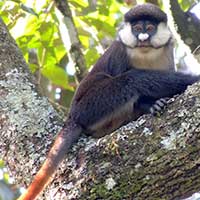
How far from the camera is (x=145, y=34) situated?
3455mm

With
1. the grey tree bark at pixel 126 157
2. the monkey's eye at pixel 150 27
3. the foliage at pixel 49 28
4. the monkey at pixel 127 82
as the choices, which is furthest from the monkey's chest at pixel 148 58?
the grey tree bark at pixel 126 157

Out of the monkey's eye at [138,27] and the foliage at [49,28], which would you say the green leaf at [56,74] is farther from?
the monkey's eye at [138,27]

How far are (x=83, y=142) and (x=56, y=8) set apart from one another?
1.36 metres

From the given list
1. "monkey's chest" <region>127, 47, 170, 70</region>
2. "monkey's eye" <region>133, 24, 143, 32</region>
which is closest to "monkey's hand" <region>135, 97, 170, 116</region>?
"monkey's chest" <region>127, 47, 170, 70</region>

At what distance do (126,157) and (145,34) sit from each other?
1508 millimetres

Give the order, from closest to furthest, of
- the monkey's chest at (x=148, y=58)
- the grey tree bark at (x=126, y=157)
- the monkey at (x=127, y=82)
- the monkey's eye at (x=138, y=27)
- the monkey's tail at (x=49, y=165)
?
the grey tree bark at (x=126, y=157) → the monkey's tail at (x=49, y=165) → the monkey at (x=127, y=82) → the monkey's chest at (x=148, y=58) → the monkey's eye at (x=138, y=27)

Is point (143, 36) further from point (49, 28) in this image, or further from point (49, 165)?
point (49, 165)

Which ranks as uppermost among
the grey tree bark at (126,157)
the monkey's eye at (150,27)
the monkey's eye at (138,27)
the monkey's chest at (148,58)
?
the grey tree bark at (126,157)

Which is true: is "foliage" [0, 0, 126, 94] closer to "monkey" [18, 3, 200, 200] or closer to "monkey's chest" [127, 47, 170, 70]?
"monkey" [18, 3, 200, 200]

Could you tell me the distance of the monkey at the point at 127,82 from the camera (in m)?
2.79

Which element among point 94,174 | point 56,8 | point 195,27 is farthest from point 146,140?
point 56,8

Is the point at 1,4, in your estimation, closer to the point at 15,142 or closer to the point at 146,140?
the point at 15,142

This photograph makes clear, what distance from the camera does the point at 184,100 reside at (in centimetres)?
208

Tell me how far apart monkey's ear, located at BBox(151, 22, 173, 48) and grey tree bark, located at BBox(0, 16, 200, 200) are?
1.21 m
